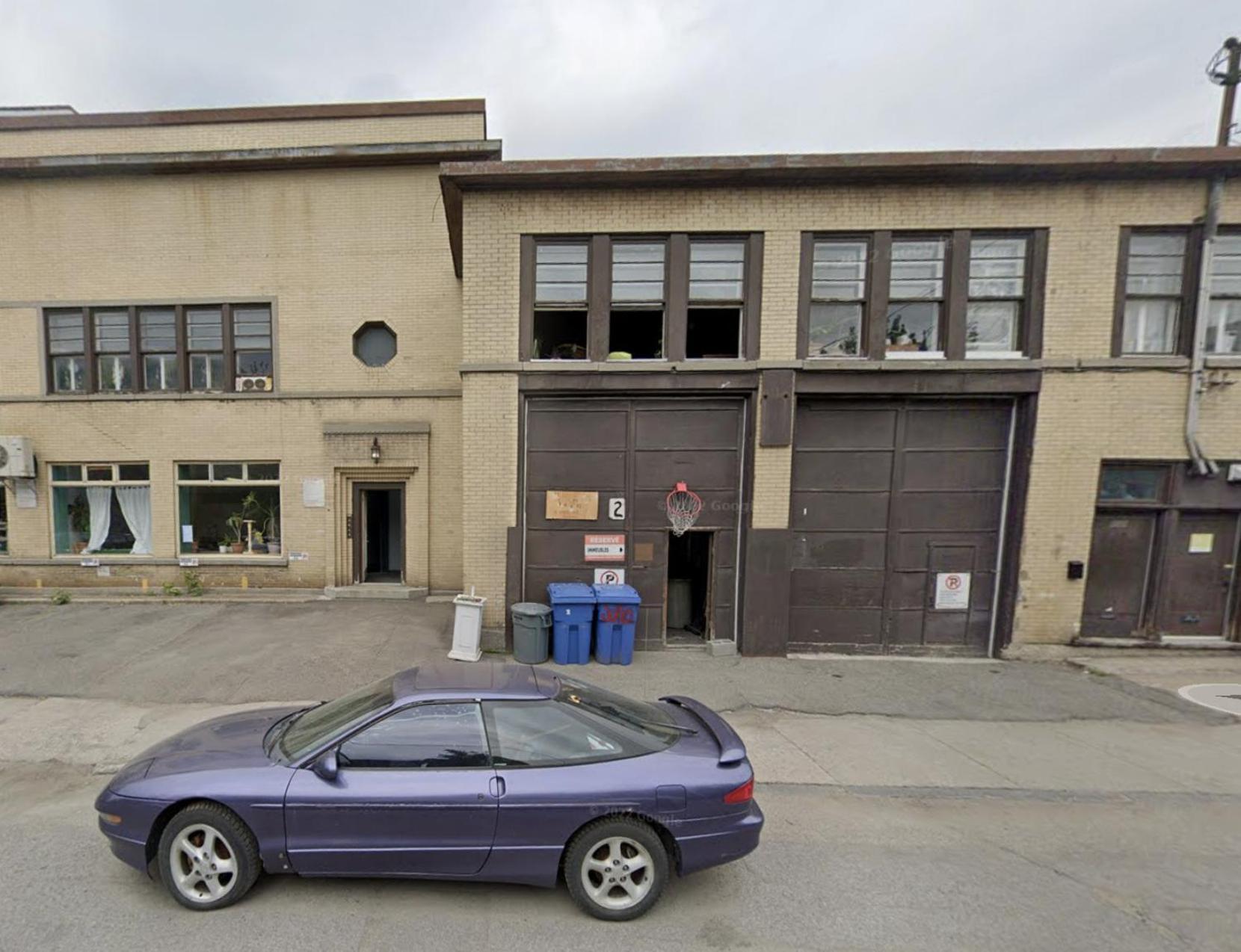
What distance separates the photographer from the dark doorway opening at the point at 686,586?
7.90 m

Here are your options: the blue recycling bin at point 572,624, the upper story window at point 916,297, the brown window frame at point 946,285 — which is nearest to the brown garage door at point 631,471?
the blue recycling bin at point 572,624

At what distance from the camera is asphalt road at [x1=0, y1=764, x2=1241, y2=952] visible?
8.76 feet

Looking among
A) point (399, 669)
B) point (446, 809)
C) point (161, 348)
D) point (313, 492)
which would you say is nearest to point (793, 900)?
point (446, 809)

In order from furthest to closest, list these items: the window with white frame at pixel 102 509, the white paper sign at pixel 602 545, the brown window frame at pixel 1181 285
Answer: the window with white frame at pixel 102 509, the white paper sign at pixel 602 545, the brown window frame at pixel 1181 285

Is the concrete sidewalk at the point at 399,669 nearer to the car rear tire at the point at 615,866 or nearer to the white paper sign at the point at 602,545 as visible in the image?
the white paper sign at the point at 602,545

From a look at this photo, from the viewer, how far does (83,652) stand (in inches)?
270

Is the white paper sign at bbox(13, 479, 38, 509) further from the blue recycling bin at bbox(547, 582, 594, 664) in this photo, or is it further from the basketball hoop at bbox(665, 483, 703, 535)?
the basketball hoop at bbox(665, 483, 703, 535)

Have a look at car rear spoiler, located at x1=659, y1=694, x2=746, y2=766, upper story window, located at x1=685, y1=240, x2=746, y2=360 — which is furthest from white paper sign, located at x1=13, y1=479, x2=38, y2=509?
car rear spoiler, located at x1=659, y1=694, x2=746, y2=766

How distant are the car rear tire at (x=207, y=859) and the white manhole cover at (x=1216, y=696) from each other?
935 centimetres

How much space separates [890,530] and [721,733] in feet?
17.8

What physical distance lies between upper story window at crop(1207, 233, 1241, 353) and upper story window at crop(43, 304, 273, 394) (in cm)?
1566

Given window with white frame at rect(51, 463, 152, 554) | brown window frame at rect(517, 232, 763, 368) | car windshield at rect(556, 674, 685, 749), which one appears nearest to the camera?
car windshield at rect(556, 674, 685, 749)

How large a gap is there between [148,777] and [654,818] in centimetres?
297

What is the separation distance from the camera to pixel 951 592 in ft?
24.6
